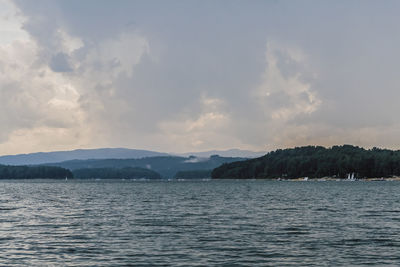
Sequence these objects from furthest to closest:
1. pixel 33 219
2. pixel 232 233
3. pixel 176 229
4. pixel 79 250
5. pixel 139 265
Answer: pixel 33 219
pixel 176 229
pixel 232 233
pixel 79 250
pixel 139 265

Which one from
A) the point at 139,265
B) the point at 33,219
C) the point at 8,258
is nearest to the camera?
the point at 139,265

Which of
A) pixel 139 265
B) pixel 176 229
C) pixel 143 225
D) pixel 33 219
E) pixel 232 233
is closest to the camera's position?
pixel 139 265

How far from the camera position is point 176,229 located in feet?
196

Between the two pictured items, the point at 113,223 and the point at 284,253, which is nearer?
the point at 284,253

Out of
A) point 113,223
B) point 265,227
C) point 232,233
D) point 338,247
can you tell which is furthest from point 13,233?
point 338,247

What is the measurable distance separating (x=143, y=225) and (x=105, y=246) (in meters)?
17.5

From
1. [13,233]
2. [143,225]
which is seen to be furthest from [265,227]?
[13,233]

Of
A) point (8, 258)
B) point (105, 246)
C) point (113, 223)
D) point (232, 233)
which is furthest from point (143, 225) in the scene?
point (8, 258)

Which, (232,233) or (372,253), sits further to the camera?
(232,233)

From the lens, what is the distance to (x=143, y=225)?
211 feet

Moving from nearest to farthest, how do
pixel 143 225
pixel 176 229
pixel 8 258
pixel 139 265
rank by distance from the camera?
pixel 139 265 < pixel 8 258 < pixel 176 229 < pixel 143 225

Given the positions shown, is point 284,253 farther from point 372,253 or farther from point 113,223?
point 113,223

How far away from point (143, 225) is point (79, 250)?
1979 cm

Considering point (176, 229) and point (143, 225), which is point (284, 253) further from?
point (143, 225)
